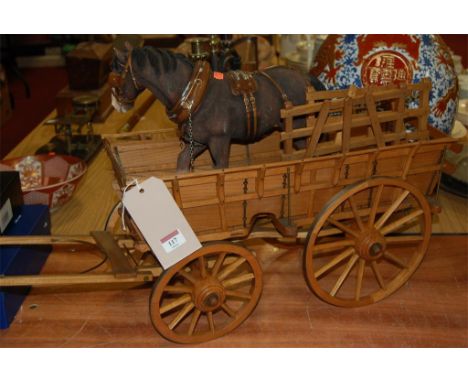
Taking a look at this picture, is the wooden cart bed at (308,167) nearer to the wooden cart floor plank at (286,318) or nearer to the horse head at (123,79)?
the horse head at (123,79)

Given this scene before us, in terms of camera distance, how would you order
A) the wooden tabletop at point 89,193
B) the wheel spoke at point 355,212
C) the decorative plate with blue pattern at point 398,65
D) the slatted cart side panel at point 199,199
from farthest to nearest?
1. the wooden tabletop at point 89,193
2. the decorative plate with blue pattern at point 398,65
3. the wheel spoke at point 355,212
4. the slatted cart side panel at point 199,199

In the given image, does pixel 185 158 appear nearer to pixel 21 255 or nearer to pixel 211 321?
pixel 211 321

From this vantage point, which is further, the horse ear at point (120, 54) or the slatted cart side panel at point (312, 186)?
the slatted cart side panel at point (312, 186)

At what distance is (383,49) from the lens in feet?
9.76

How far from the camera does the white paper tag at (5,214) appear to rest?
2658 millimetres

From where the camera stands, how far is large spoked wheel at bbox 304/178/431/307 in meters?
2.30

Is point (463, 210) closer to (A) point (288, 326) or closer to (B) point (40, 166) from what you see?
(A) point (288, 326)

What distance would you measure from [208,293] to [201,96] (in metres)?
0.81

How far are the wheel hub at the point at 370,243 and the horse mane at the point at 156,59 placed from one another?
109 cm

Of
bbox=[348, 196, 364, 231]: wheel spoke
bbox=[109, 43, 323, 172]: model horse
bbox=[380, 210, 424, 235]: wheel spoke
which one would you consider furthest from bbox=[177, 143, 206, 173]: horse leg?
bbox=[380, 210, 424, 235]: wheel spoke

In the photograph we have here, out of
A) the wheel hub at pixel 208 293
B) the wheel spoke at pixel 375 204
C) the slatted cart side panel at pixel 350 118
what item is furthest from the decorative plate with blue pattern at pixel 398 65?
the wheel hub at pixel 208 293

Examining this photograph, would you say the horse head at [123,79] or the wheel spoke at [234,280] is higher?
the horse head at [123,79]

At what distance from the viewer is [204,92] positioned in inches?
86.9

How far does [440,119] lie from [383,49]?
519 millimetres
